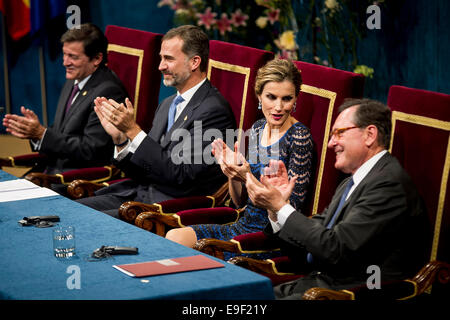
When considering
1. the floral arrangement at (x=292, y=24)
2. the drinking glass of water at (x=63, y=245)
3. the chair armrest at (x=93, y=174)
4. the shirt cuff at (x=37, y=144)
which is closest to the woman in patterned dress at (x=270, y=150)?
the drinking glass of water at (x=63, y=245)

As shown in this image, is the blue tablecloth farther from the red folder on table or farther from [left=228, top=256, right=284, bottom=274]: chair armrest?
[left=228, top=256, right=284, bottom=274]: chair armrest

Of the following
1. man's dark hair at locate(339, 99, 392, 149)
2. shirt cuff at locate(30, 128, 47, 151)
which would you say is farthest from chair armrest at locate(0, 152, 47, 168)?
man's dark hair at locate(339, 99, 392, 149)

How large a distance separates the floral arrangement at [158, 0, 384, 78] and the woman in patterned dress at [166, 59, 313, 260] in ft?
6.14

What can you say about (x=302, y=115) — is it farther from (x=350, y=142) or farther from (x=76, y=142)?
(x=76, y=142)

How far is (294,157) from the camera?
3.14 m

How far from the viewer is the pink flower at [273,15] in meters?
5.75

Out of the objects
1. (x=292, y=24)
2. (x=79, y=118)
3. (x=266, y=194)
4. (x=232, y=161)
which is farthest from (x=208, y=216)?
(x=292, y=24)

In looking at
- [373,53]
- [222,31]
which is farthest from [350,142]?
[222,31]

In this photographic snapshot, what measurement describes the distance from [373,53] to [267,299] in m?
3.09

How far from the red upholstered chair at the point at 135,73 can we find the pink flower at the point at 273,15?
1.52m

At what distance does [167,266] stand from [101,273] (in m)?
0.21

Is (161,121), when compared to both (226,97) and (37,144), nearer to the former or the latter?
(226,97)

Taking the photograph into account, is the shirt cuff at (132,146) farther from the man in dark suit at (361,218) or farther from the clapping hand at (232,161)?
the man in dark suit at (361,218)

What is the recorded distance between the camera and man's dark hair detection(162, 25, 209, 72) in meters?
3.80
